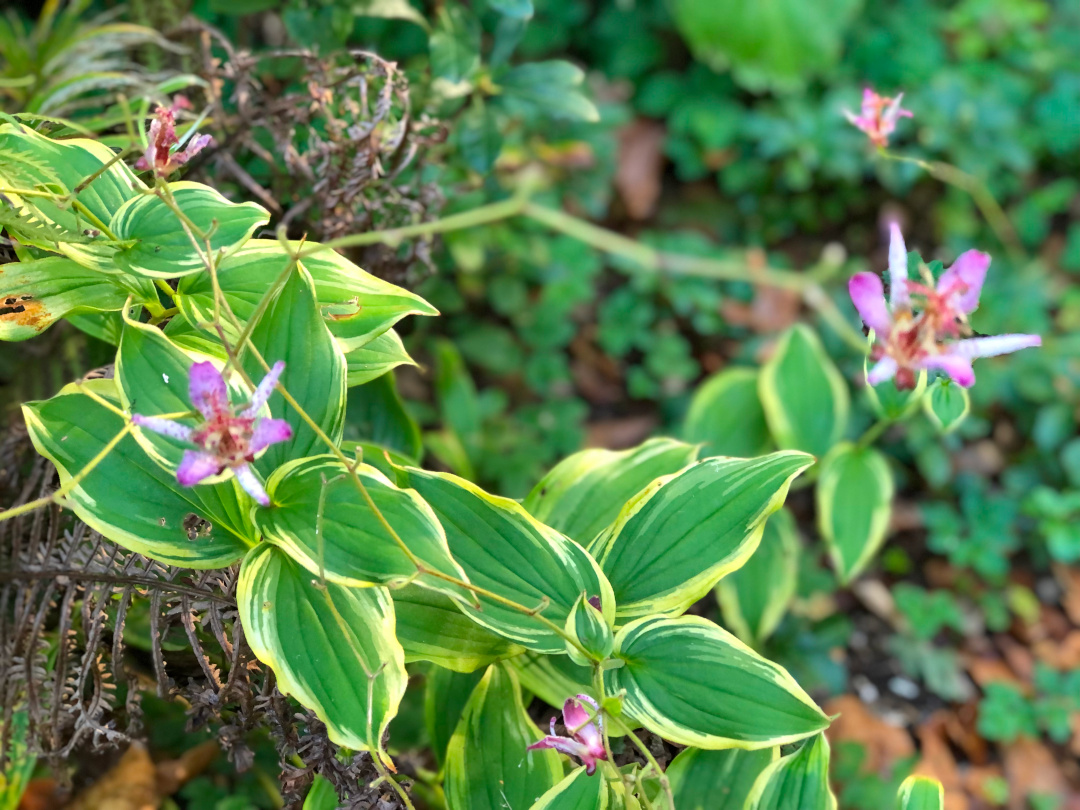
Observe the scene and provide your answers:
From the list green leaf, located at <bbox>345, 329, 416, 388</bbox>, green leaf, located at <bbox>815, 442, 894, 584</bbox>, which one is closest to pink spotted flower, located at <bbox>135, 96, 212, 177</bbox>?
green leaf, located at <bbox>345, 329, 416, 388</bbox>

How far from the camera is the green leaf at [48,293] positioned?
660 mm

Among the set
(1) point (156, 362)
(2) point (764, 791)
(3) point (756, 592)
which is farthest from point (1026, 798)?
(1) point (156, 362)

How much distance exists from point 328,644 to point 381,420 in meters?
0.40

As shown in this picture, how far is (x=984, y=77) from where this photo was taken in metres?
1.67

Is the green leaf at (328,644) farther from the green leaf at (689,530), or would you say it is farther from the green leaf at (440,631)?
the green leaf at (689,530)

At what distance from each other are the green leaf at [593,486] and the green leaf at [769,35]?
106 cm

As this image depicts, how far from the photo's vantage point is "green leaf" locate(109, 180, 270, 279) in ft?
2.16

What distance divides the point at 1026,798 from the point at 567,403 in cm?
101

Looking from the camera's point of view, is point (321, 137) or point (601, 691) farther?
point (321, 137)

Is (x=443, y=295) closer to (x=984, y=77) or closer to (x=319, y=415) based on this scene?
(x=319, y=415)

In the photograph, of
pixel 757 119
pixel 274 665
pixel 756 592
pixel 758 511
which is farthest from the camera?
pixel 757 119

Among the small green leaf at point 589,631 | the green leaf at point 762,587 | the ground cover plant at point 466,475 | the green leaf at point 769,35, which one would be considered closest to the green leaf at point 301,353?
the ground cover plant at point 466,475

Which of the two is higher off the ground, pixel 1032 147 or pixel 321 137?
pixel 321 137

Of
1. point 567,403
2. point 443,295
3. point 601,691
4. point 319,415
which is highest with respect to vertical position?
point 319,415
